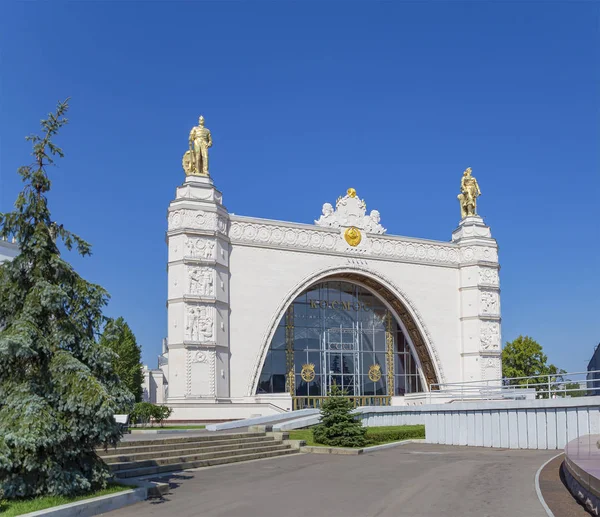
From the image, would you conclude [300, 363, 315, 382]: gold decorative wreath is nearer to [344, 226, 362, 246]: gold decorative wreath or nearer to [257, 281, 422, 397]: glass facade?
[257, 281, 422, 397]: glass facade

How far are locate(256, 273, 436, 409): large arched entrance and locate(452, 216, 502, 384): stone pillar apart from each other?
7.66 ft

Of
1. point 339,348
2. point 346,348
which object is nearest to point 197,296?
point 339,348

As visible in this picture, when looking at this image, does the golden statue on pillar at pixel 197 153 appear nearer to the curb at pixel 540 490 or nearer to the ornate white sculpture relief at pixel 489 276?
the ornate white sculpture relief at pixel 489 276

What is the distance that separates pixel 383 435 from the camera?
21.1 m

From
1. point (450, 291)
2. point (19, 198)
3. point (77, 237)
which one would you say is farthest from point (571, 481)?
point (450, 291)

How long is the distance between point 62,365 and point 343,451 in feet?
31.9

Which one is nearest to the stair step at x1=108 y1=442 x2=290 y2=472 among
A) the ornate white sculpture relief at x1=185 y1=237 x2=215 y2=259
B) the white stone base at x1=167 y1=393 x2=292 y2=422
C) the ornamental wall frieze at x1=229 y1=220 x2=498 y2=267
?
the white stone base at x1=167 y1=393 x2=292 y2=422

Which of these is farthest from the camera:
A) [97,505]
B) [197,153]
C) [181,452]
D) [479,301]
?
[479,301]

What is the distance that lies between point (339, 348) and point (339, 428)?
1553 cm

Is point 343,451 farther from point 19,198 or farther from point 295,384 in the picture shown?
point 295,384

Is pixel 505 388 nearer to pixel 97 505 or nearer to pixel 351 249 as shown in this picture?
pixel 351 249

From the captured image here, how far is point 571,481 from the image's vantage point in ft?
34.8

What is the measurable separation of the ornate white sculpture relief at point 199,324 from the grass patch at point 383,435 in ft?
24.8

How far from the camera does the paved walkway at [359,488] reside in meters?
10.1
